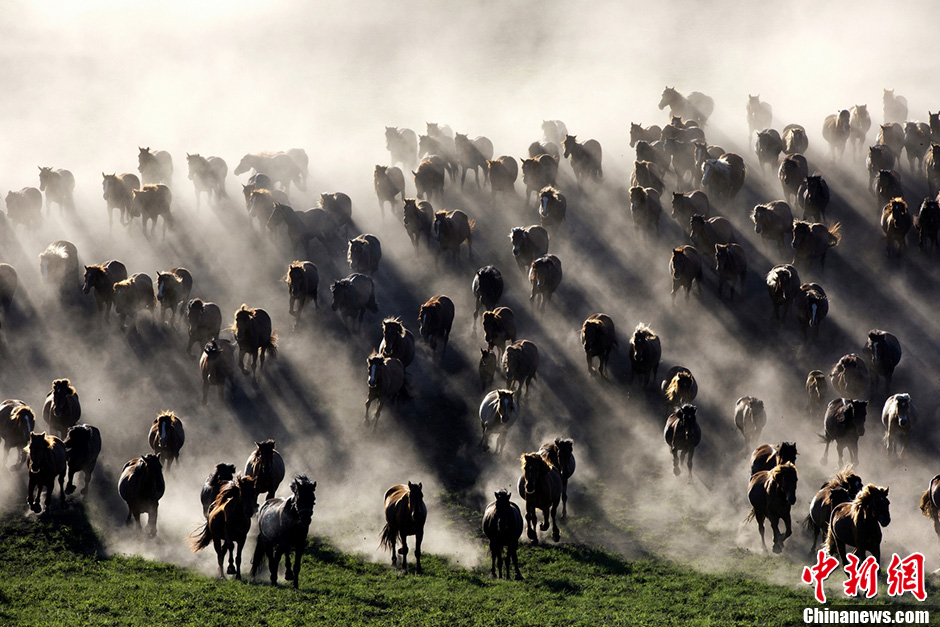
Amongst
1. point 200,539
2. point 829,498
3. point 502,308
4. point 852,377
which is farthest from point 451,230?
point 829,498

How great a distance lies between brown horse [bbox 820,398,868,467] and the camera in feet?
89.0

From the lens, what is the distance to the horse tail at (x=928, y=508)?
74.2ft

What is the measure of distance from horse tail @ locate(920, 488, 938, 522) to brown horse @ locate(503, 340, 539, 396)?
13837 millimetres

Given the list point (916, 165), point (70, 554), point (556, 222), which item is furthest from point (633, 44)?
point (70, 554)

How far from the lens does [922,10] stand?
351ft

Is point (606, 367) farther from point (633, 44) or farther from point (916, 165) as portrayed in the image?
point (633, 44)

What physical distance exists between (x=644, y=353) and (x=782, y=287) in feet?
23.8

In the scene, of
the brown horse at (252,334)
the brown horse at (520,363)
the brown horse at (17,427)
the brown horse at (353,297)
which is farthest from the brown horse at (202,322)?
the brown horse at (520,363)

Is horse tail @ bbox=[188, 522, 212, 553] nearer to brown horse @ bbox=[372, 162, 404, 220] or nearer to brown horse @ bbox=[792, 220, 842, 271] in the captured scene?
brown horse @ bbox=[372, 162, 404, 220]

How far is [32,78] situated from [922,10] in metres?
112

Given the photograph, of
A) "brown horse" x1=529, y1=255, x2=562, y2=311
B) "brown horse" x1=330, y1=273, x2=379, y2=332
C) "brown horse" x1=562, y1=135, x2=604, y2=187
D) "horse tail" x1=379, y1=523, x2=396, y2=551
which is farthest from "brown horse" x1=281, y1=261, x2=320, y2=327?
"brown horse" x1=562, y1=135, x2=604, y2=187

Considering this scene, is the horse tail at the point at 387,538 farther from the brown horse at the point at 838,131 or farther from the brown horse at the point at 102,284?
the brown horse at the point at 838,131

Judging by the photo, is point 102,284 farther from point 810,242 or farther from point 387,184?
point 810,242

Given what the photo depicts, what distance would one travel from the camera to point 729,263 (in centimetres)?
3681
